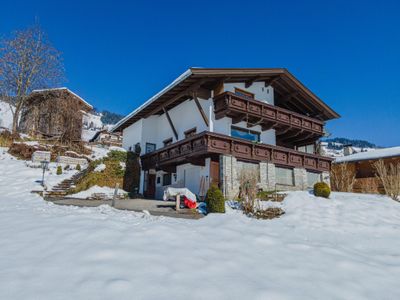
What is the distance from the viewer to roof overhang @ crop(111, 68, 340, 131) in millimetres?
17500

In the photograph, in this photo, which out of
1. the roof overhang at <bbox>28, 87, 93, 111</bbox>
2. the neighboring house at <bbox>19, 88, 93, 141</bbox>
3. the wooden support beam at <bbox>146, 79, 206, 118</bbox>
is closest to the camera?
the wooden support beam at <bbox>146, 79, 206, 118</bbox>

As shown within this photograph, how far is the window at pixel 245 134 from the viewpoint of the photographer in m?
19.5

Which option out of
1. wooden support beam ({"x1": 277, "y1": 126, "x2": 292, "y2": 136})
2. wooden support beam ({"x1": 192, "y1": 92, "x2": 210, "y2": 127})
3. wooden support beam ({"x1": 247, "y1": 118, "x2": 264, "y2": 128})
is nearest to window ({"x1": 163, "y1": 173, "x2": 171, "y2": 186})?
wooden support beam ({"x1": 192, "y1": 92, "x2": 210, "y2": 127})

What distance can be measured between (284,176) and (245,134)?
370 cm

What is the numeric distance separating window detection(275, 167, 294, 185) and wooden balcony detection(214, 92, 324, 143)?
3.07 meters

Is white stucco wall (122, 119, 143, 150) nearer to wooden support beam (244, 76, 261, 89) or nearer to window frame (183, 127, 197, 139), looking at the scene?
window frame (183, 127, 197, 139)

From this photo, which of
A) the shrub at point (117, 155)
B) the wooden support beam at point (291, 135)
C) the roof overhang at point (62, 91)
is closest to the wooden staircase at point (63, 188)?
the shrub at point (117, 155)

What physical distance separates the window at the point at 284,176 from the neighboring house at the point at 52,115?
24.0 m

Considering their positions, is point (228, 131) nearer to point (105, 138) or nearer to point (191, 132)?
point (191, 132)

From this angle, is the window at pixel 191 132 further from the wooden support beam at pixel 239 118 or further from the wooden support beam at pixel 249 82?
the wooden support beam at pixel 249 82

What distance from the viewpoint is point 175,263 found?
173 inches

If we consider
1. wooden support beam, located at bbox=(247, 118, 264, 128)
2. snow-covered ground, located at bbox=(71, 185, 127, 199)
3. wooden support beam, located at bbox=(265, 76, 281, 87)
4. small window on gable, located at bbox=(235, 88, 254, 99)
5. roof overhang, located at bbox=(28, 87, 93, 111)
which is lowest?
snow-covered ground, located at bbox=(71, 185, 127, 199)

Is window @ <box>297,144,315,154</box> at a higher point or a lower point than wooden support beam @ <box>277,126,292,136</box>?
lower

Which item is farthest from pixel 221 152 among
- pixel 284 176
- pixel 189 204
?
pixel 284 176
